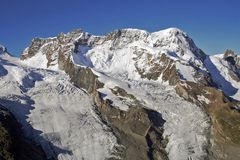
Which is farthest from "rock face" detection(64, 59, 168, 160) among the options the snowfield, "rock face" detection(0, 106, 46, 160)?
"rock face" detection(0, 106, 46, 160)

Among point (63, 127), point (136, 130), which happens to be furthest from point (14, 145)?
point (136, 130)

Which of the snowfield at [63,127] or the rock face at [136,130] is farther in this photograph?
the rock face at [136,130]

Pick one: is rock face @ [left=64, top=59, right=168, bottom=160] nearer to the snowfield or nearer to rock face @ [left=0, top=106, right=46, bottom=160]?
the snowfield

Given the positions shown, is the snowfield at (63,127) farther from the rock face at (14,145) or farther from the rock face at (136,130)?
the rock face at (14,145)

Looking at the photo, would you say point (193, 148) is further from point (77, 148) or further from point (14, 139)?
point (14, 139)

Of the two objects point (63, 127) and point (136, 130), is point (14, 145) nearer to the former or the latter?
point (63, 127)

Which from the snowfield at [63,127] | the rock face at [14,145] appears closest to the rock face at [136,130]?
the snowfield at [63,127]

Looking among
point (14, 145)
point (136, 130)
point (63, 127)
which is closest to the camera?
point (14, 145)

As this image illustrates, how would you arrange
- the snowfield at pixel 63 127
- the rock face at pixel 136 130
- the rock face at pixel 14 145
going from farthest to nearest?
the rock face at pixel 136 130, the snowfield at pixel 63 127, the rock face at pixel 14 145
